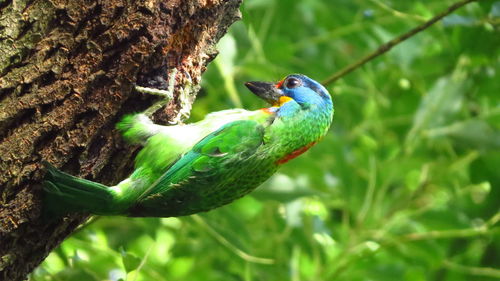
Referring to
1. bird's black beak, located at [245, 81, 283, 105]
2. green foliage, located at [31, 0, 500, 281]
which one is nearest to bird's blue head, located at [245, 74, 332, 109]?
bird's black beak, located at [245, 81, 283, 105]

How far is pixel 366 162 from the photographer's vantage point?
5332 mm

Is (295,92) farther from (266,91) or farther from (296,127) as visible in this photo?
(296,127)

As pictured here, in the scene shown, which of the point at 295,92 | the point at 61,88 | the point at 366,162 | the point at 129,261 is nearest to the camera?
the point at 61,88

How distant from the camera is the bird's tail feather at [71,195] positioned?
247 centimetres

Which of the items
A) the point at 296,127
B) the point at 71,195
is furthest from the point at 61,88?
the point at 296,127

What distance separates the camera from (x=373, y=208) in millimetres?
5457

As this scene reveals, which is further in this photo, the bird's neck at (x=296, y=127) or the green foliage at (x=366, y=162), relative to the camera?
the green foliage at (x=366, y=162)

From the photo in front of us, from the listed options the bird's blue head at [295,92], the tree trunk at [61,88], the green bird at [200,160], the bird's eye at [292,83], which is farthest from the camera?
the bird's eye at [292,83]

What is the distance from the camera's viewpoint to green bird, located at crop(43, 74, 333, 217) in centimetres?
263

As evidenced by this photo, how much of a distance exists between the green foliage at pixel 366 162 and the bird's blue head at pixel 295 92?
728 mm

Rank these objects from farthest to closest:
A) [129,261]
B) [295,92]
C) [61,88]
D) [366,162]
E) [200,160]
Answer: [366,162] < [295,92] < [129,261] < [200,160] < [61,88]

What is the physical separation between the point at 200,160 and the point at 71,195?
592 millimetres

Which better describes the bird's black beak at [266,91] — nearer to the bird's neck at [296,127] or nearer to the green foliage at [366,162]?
the bird's neck at [296,127]

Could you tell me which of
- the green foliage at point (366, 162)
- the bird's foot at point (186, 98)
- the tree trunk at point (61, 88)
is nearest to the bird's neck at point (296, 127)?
the bird's foot at point (186, 98)
